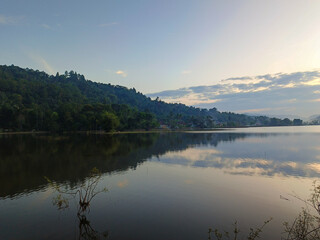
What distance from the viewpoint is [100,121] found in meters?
114

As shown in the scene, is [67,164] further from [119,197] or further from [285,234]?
[285,234]

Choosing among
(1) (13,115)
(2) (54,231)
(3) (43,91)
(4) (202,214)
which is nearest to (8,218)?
(2) (54,231)

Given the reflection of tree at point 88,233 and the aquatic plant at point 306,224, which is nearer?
the aquatic plant at point 306,224

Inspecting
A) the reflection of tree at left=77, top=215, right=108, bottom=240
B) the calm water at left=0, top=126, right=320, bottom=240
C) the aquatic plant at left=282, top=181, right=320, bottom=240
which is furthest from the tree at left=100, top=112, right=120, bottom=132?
the reflection of tree at left=77, top=215, right=108, bottom=240

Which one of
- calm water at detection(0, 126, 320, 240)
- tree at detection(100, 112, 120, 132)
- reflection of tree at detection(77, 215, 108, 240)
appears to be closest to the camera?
reflection of tree at detection(77, 215, 108, 240)

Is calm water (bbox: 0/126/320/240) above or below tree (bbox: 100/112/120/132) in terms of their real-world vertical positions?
below

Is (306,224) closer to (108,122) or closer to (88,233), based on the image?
(88,233)

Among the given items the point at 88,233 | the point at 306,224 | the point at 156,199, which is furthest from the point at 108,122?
the point at 306,224

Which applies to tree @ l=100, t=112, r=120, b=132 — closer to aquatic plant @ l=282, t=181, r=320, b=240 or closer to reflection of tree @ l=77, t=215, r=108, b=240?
aquatic plant @ l=282, t=181, r=320, b=240

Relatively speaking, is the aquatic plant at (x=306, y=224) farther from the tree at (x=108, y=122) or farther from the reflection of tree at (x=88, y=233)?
the tree at (x=108, y=122)

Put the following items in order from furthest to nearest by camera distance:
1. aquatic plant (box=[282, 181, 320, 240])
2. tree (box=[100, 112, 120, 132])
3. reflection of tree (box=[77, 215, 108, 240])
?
tree (box=[100, 112, 120, 132]), reflection of tree (box=[77, 215, 108, 240]), aquatic plant (box=[282, 181, 320, 240])

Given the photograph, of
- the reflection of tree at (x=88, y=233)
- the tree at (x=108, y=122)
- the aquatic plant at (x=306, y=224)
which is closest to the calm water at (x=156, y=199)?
the reflection of tree at (x=88, y=233)

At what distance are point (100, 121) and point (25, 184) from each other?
9519 cm

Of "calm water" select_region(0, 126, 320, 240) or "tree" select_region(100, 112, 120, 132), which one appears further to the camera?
"tree" select_region(100, 112, 120, 132)
